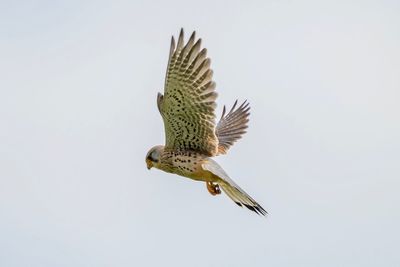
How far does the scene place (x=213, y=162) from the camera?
46.5 feet

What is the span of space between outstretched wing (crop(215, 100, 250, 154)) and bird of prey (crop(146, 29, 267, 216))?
189 cm

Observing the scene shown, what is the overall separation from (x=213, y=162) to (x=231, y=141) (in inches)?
104

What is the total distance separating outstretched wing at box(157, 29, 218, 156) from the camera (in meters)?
13.6

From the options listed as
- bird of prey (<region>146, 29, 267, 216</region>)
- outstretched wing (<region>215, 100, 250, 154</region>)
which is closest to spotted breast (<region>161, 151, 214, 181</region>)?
bird of prey (<region>146, 29, 267, 216</region>)

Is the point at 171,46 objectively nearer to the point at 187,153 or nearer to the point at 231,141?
the point at 187,153

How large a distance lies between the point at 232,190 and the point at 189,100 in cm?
136

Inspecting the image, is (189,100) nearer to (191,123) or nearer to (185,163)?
(191,123)

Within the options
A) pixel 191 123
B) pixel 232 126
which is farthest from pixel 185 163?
pixel 232 126

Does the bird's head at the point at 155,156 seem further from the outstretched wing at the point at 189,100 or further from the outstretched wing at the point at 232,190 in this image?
the outstretched wing at the point at 232,190

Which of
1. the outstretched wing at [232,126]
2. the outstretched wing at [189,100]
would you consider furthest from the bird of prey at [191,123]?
the outstretched wing at [232,126]

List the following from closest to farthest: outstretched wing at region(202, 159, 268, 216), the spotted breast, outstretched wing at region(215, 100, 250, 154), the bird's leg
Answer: outstretched wing at region(202, 159, 268, 216)
the spotted breast
the bird's leg
outstretched wing at region(215, 100, 250, 154)

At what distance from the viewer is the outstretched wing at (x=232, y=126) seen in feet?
55.1

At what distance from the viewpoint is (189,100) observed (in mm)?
13945

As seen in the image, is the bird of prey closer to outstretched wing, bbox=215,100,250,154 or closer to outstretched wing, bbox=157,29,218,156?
outstretched wing, bbox=157,29,218,156
